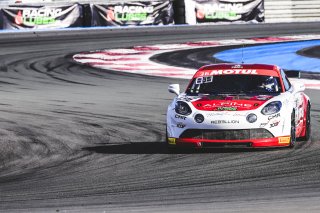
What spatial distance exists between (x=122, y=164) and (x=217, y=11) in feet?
106

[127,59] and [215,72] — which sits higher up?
[215,72]

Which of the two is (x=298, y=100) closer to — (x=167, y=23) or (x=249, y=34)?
(x=249, y=34)

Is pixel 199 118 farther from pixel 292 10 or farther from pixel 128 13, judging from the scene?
pixel 292 10

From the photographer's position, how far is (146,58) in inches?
1070

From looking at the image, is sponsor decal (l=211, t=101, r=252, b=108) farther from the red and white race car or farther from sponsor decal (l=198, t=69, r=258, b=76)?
sponsor decal (l=198, t=69, r=258, b=76)

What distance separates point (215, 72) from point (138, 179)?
3.31m

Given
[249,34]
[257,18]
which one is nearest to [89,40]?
[249,34]

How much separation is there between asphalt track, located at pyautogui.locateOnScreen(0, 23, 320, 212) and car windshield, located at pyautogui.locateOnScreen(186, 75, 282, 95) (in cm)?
76

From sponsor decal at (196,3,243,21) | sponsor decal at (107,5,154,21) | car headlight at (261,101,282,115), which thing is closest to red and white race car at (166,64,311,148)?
car headlight at (261,101,282,115)

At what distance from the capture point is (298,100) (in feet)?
38.8

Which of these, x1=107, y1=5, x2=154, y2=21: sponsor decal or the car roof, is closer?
the car roof

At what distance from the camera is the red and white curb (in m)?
23.5

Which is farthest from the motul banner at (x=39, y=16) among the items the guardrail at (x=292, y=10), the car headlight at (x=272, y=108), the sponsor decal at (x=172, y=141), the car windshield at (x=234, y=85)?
the car headlight at (x=272, y=108)

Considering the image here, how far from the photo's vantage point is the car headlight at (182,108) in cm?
1099
